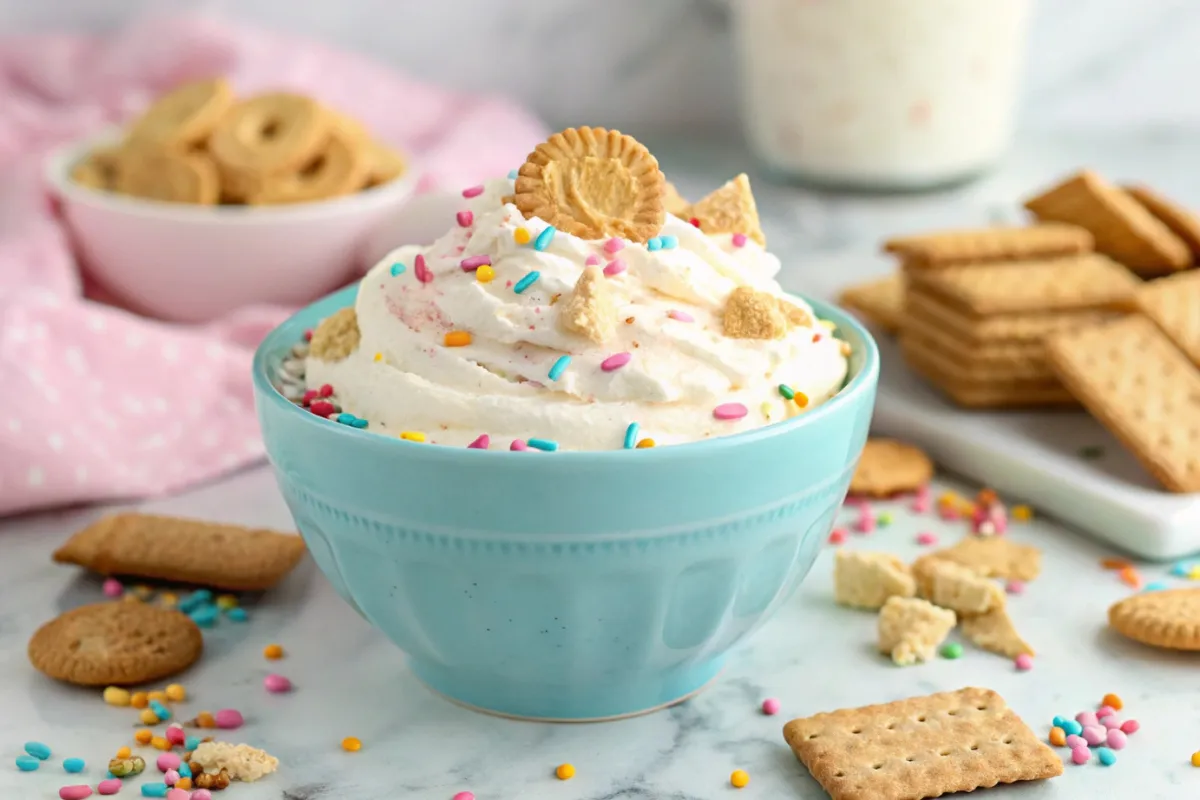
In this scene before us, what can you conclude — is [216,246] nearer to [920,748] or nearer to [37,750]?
[37,750]

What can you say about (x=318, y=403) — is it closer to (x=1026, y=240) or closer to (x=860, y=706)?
(x=860, y=706)

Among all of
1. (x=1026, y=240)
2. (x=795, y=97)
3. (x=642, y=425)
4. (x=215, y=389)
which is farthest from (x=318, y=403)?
(x=795, y=97)

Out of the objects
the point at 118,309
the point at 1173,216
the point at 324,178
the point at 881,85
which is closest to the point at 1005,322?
the point at 1173,216

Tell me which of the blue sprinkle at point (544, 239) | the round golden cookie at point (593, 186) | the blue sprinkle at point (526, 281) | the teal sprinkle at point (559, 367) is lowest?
the teal sprinkle at point (559, 367)

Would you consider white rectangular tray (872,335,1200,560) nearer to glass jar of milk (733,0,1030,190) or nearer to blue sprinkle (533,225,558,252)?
glass jar of milk (733,0,1030,190)

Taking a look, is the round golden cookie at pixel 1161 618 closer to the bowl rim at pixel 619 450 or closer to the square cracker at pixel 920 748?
the square cracker at pixel 920 748

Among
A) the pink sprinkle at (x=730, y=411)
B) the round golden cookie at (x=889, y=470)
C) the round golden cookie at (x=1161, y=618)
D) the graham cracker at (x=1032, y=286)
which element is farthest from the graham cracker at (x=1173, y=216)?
the pink sprinkle at (x=730, y=411)
